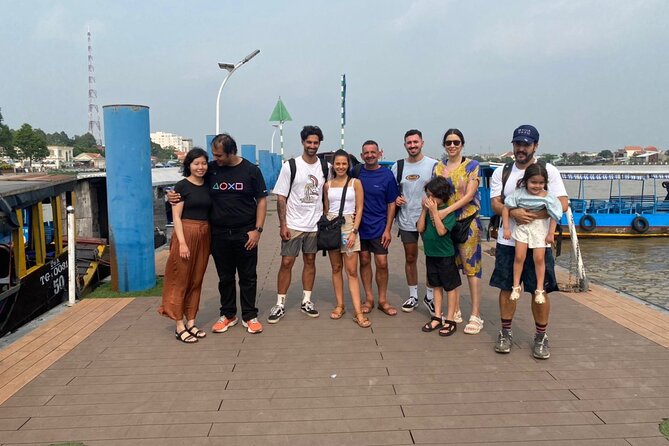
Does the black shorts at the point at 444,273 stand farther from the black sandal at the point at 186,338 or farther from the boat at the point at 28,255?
the boat at the point at 28,255

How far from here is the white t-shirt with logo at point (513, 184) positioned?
143 inches

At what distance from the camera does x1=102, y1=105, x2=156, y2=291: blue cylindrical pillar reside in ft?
19.4

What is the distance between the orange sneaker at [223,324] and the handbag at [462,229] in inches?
85.8

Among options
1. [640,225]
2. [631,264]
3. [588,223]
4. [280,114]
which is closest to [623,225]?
[640,225]

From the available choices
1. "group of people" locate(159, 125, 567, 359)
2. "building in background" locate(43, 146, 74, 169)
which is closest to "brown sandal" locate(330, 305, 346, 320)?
"group of people" locate(159, 125, 567, 359)

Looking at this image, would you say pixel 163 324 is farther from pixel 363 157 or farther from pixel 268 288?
pixel 363 157

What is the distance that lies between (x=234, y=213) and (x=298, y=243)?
2.38 feet

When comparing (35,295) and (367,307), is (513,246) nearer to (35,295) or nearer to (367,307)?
(367,307)

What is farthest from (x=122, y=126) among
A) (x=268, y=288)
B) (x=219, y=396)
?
(x=219, y=396)

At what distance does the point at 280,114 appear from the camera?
2397 cm

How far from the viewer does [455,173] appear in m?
4.17

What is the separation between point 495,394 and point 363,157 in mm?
2349

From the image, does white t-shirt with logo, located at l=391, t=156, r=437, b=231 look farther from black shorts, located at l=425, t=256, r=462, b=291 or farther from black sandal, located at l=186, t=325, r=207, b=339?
black sandal, located at l=186, t=325, r=207, b=339

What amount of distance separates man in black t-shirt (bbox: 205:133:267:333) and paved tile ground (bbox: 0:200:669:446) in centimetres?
52
